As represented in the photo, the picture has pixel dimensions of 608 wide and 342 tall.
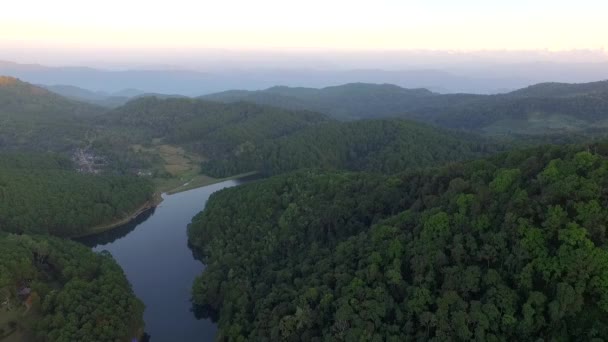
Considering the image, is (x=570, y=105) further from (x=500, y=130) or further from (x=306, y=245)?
(x=306, y=245)

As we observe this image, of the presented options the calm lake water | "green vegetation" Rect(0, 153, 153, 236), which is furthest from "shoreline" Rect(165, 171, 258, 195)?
"green vegetation" Rect(0, 153, 153, 236)

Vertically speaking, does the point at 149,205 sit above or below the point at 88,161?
below

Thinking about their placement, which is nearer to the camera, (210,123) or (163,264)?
(163,264)

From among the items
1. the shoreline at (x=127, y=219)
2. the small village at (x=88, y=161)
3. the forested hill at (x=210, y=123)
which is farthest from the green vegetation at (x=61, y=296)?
the forested hill at (x=210, y=123)

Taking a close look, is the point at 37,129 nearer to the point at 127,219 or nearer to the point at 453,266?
the point at 127,219

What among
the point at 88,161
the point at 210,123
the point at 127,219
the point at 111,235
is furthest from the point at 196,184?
the point at 210,123

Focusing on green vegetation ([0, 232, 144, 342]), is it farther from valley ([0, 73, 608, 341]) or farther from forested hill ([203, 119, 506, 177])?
forested hill ([203, 119, 506, 177])

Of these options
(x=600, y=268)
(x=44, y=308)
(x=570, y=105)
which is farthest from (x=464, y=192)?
(x=570, y=105)
